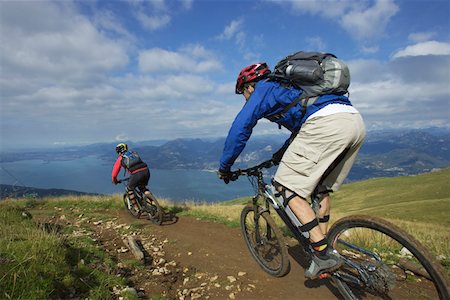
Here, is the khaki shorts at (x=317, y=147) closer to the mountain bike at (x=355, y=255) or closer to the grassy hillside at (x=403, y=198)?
the mountain bike at (x=355, y=255)

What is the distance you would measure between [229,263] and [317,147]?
3643mm

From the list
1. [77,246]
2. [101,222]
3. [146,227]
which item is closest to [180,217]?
[146,227]

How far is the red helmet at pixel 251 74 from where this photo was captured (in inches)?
177

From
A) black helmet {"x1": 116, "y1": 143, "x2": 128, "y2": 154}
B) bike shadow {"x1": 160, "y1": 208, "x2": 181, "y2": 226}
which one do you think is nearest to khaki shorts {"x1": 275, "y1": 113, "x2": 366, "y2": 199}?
bike shadow {"x1": 160, "y1": 208, "x2": 181, "y2": 226}

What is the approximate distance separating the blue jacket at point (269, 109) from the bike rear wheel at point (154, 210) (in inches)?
277

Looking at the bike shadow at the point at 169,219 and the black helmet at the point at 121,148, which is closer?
the bike shadow at the point at 169,219

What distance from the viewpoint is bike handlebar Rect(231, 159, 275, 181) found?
16.6 ft

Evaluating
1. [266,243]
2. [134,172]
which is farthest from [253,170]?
[134,172]

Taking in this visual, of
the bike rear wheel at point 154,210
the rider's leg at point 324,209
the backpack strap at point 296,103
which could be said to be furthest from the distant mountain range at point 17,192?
the rider's leg at point 324,209

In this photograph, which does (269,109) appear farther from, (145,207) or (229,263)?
(145,207)

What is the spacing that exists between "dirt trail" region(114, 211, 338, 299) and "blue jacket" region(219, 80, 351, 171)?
257 centimetres

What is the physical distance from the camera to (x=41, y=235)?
16.5 feet

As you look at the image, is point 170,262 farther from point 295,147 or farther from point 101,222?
point 101,222

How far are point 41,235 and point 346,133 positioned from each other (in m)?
5.51
